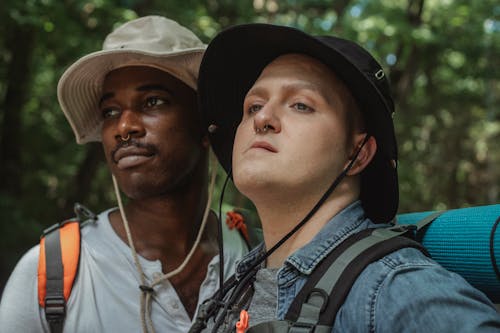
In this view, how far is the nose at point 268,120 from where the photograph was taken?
1936 mm

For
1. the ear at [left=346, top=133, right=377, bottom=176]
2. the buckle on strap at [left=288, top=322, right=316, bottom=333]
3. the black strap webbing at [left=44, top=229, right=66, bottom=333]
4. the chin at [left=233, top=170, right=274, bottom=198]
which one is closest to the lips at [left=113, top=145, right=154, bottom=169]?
the black strap webbing at [left=44, top=229, right=66, bottom=333]

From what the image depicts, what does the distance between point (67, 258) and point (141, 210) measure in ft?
1.57

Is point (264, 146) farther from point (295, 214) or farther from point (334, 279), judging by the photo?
point (334, 279)

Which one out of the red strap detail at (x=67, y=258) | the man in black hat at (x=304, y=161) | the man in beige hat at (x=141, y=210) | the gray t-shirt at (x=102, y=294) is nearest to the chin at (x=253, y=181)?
the man in black hat at (x=304, y=161)

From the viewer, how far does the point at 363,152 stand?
203 centimetres

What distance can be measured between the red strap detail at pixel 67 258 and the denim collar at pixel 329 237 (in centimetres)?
121

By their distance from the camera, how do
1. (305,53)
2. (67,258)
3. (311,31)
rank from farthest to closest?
(311,31) < (67,258) < (305,53)

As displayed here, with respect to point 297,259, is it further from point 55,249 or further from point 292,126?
point 55,249

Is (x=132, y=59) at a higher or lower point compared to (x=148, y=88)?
higher

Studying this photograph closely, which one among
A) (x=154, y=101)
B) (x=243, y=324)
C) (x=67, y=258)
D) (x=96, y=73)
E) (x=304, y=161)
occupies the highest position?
(x=96, y=73)

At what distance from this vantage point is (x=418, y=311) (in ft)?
4.44

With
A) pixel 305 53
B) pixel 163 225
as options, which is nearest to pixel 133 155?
pixel 163 225

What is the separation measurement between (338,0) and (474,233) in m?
6.28

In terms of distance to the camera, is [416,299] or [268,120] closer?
[416,299]
